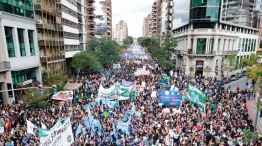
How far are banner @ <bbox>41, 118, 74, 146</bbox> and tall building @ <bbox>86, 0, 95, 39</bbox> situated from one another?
1997 inches

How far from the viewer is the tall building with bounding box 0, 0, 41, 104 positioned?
850 inches

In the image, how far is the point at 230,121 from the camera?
1623 cm

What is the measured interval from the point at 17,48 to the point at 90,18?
4104 cm

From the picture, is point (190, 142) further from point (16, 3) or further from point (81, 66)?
point (81, 66)

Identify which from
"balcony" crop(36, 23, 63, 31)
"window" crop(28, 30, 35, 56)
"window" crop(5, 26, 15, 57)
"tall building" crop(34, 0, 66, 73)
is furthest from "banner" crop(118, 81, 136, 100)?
"balcony" crop(36, 23, 63, 31)

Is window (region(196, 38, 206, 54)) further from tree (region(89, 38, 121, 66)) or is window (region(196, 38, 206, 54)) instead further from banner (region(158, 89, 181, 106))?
banner (region(158, 89, 181, 106))

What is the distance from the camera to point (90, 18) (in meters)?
62.6

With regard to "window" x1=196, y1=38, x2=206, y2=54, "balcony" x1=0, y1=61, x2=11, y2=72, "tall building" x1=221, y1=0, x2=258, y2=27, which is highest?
"tall building" x1=221, y1=0, x2=258, y2=27

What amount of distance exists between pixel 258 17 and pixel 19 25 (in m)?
60.9

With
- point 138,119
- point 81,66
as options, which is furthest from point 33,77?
point 138,119

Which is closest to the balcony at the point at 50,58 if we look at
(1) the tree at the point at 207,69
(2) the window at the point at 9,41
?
(2) the window at the point at 9,41

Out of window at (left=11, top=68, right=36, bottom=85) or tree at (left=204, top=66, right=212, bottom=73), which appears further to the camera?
tree at (left=204, top=66, right=212, bottom=73)

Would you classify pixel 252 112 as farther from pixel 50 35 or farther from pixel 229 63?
pixel 50 35

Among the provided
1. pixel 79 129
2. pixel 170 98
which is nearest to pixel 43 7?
pixel 79 129
